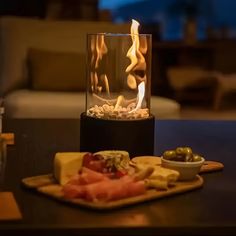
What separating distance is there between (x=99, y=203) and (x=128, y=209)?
2.2 inches

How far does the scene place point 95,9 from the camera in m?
5.83

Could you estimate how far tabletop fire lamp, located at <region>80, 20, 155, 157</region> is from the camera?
1627mm

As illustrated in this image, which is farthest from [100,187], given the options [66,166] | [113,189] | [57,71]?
[57,71]

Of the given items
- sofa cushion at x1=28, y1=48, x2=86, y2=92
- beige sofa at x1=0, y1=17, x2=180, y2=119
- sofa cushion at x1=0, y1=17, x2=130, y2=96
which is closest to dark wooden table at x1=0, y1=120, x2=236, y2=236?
beige sofa at x1=0, y1=17, x2=180, y2=119

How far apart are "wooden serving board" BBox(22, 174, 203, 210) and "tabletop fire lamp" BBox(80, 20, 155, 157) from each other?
0.22 meters

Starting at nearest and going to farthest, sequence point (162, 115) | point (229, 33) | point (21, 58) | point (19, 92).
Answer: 1. point (162, 115)
2. point (19, 92)
3. point (21, 58)
4. point (229, 33)

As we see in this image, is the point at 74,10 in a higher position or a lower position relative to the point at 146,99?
higher

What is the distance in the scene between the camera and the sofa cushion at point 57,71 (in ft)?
12.3

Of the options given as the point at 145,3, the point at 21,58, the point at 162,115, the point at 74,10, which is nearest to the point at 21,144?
the point at 162,115

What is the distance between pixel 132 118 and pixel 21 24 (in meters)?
2.45

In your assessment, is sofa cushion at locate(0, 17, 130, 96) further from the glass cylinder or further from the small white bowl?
the small white bowl

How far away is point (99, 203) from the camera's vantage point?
1.24 m

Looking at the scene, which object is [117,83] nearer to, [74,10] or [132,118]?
[132,118]

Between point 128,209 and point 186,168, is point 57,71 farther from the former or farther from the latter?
point 128,209
